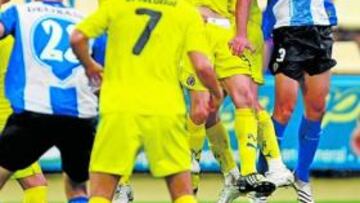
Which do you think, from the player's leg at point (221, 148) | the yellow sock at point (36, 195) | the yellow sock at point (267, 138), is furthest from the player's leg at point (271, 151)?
the yellow sock at point (36, 195)

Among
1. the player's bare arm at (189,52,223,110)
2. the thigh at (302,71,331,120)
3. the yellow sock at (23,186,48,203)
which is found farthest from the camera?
the thigh at (302,71,331,120)

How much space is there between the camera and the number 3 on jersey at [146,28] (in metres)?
9.74

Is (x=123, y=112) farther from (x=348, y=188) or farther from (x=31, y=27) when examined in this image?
(x=348, y=188)

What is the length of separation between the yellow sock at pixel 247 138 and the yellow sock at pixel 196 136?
0.46 metres

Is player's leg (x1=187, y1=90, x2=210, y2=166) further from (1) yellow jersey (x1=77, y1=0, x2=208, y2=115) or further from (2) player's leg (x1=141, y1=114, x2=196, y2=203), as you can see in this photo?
(1) yellow jersey (x1=77, y1=0, x2=208, y2=115)

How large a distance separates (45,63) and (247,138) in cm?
205

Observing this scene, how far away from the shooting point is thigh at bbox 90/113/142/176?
975 centimetres

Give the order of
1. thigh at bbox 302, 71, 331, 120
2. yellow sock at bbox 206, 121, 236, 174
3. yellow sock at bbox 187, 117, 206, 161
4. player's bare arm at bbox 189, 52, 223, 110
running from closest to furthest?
player's bare arm at bbox 189, 52, 223, 110 < yellow sock at bbox 187, 117, 206, 161 < thigh at bbox 302, 71, 331, 120 < yellow sock at bbox 206, 121, 236, 174

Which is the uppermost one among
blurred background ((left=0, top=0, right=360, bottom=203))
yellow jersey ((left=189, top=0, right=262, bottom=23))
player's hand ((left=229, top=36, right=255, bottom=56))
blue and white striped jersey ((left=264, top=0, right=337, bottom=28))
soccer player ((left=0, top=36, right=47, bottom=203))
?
yellow jersey ((left=189, top=0, right=262, bottom=23))

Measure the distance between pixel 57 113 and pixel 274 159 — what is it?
91.9 inches

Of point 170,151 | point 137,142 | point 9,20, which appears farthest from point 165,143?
point 9,20

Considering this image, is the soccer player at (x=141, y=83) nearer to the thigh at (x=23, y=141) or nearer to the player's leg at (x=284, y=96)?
the thigh at (x=23, y=141)

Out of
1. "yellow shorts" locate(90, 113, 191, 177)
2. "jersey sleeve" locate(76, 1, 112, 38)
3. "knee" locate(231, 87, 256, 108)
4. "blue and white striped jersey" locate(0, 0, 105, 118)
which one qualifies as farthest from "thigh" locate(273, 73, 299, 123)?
"jersey sleeve" locate(76, 1, 112, 38)

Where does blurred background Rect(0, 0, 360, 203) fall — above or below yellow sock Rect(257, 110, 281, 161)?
below
